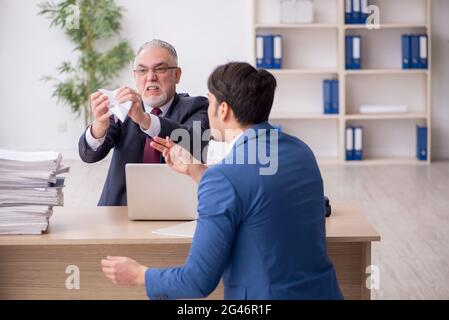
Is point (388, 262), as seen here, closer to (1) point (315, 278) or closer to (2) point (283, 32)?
(1) point (315, 278)

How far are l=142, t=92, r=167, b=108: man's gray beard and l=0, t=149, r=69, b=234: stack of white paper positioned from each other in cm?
85

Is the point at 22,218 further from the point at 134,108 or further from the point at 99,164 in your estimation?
the point at 99,164

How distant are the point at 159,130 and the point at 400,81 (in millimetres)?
5849

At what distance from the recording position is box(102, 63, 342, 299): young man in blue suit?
86.2 inches

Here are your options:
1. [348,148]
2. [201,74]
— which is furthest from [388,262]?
[201,74]

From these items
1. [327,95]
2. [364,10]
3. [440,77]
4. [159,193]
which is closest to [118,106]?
[159,193]

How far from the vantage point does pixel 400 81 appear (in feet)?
29.0

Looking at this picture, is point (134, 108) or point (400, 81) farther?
point (400, 81)

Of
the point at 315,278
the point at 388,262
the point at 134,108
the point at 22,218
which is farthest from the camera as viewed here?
the point at 388,262

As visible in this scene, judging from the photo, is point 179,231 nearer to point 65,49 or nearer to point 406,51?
point 406,51

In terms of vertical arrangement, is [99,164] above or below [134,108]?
below

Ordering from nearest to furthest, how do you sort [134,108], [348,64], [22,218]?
1. [22,218]
2. [134,108]
3. [348,64]

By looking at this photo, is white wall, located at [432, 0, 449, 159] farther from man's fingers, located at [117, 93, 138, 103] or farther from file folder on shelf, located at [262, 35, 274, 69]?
man's fingers, located at [117, 93, 138, 103]

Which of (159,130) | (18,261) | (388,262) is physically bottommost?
(388,262)
